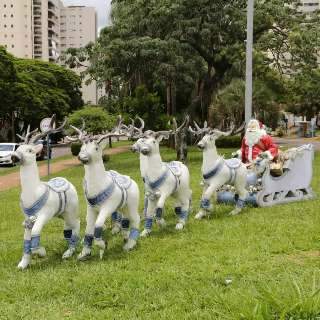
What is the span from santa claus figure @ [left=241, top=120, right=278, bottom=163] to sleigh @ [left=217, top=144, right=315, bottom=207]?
0.32m

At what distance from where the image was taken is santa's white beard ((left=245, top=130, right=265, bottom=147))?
35.4 ft

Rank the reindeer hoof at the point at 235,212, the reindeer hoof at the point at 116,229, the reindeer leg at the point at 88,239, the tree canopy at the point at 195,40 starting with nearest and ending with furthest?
the reindeer leg at the point at 88,239 < the reindeer hoof at the point at 116,229 < the reindeer hoof at the point at 235,212 < the tree canopy at the point at 195,40

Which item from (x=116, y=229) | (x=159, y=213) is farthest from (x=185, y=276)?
(x=116, y=229)

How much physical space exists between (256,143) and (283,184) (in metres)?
0.94

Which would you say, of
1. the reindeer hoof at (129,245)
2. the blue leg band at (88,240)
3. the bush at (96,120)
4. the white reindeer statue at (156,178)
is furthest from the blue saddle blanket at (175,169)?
the bush at (96,120)

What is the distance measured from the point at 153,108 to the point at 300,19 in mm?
6467

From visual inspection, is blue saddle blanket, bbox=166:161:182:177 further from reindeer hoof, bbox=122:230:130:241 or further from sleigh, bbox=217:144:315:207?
sleigh, bbox=217:144:315:207

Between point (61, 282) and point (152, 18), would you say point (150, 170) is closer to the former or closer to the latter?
point (61, 282)

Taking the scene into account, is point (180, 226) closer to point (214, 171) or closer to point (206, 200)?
point (206, 200)

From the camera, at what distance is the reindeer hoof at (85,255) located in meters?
6.94

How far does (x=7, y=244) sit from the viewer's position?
8523 millimetres

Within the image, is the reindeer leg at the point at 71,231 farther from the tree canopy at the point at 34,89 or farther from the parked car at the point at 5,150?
the tree canopy at the point at 34,89

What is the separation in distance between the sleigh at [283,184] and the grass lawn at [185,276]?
4.43 feet

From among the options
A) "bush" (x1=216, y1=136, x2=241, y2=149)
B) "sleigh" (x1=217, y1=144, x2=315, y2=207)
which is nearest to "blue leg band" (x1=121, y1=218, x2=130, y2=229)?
"sleigh" (x1=217, y1=144, x2=315, y2=207)
